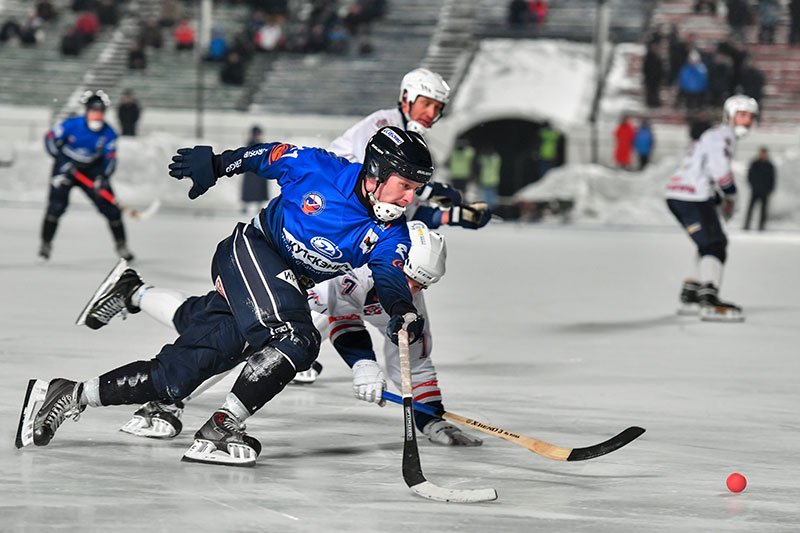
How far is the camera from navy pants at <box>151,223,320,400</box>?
486 cm

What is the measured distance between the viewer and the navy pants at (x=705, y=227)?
10.8 meters

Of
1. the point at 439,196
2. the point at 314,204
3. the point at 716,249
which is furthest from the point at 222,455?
the point at 716,249

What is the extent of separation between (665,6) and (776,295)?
19.1 m

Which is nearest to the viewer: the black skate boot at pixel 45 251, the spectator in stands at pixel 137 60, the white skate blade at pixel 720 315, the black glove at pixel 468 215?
the black glove at pixel 468 215

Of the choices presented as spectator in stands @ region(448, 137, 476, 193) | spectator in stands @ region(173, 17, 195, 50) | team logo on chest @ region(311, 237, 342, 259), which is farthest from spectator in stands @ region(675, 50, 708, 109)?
team logo on chest @ region(311, 237, 342, 259)

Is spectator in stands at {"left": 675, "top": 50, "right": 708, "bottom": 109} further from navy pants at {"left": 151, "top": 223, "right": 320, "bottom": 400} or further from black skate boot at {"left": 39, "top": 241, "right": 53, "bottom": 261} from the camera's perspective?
navy pants at {"left": 151, "top": 223, "right": 320, "bottom": 400}

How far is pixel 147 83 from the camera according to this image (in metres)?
31.1

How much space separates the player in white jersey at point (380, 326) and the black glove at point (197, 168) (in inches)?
27.8

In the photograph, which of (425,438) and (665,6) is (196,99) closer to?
(665,6)

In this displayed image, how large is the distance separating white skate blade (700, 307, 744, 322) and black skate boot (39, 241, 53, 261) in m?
5.91

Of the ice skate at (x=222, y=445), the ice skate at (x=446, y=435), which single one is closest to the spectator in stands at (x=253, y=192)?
the ice skate at (x=446, y=435)

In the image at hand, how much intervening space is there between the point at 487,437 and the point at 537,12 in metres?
26.2

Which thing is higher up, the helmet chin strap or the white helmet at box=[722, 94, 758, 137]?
the helmet chin strap

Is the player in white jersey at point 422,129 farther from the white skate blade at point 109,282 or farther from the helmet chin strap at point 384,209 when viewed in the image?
the helmet chin strap at point 384,209
